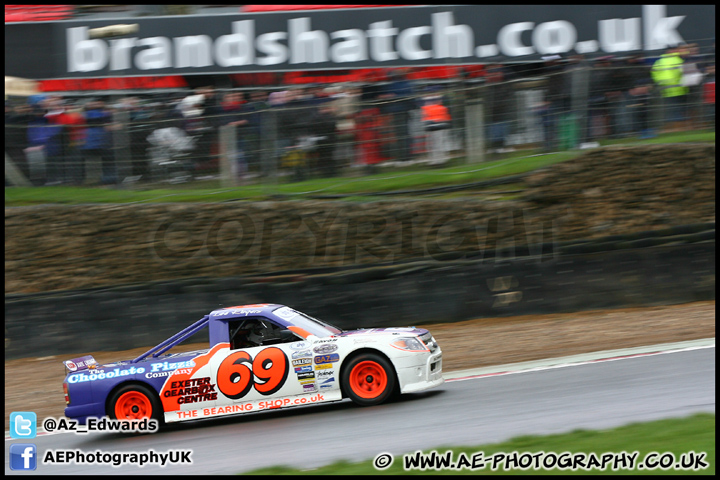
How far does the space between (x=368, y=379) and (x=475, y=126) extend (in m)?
6.58

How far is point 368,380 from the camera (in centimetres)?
757

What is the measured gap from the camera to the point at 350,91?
43.8 ft

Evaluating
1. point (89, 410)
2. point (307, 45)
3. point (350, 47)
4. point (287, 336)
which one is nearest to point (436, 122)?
point (350, 47)

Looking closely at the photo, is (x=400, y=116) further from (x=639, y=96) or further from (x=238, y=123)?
(x=639, y=96)

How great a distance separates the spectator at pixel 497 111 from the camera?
1275 cm

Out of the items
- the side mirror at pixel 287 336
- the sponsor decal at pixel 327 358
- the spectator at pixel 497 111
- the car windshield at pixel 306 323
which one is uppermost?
the spectator at pixel 497 111

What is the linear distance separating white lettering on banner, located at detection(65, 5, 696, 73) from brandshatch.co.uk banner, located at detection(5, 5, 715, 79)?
0.8 inches

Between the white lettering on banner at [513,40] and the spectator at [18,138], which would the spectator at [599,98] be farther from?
the spectator at [18,138]

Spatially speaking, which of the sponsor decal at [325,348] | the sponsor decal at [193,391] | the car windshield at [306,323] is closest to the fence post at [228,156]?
the car windshield at [306,323]

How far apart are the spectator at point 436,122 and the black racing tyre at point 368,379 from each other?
21.1ft

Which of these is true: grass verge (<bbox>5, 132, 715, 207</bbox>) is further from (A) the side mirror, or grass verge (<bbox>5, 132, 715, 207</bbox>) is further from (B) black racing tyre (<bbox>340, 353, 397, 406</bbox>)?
(B) black racing tyre (<bbox>340, 353, 397, 406</bbox>)

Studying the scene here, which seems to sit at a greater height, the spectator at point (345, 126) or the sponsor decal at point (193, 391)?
the spectator at point (345, 126)

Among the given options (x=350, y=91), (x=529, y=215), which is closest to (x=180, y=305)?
(x=350, y=91)

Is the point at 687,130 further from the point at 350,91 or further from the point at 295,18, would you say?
the point at 295,18
